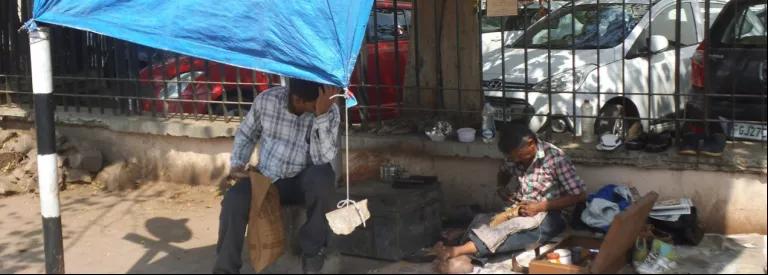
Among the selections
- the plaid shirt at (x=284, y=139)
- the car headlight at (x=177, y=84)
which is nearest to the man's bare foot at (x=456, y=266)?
the plaid shirt at (x=284, y=139)

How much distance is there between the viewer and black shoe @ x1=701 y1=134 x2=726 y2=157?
17.6ft

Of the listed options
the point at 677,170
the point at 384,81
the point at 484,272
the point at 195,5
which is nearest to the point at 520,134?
the point at 484,272

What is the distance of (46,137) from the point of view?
15.1ft

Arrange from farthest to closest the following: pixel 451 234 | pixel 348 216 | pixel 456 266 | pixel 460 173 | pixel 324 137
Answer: pixel 460 173 < pixel 451 234 < pixel 324 137 < pixel 456 266 < pixel 348 216

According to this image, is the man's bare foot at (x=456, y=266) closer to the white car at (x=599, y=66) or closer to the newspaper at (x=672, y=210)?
the newspaper at (x=672, y=210)

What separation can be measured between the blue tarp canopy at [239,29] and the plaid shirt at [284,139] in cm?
54

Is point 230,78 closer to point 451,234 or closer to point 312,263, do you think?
point 451,234

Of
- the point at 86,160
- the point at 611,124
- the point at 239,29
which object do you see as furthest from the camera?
the point at 86,160

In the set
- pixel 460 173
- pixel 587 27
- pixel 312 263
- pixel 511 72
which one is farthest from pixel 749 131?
pixel 312 263

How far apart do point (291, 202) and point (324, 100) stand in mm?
659

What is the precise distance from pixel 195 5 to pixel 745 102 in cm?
338

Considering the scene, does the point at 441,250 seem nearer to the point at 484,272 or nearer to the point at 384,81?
the point at 484,272

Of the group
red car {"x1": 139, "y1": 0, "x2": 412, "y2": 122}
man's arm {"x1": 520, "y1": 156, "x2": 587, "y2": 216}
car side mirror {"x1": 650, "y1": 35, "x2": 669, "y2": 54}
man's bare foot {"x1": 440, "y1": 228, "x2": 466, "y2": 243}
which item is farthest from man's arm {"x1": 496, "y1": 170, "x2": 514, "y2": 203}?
car side mirror {"x1": 650, "y1": 35, "x2": 669, "y2": 54}

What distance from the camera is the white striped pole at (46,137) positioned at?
454 centimetres
